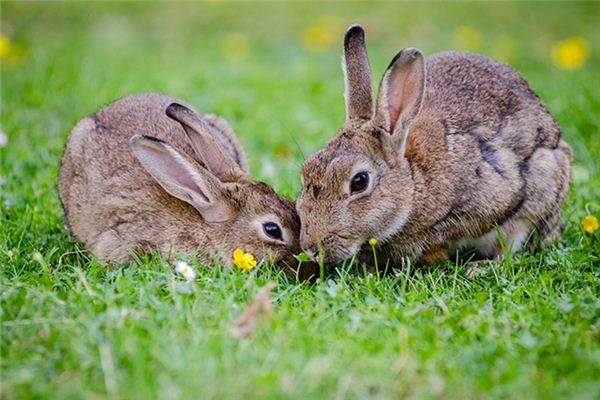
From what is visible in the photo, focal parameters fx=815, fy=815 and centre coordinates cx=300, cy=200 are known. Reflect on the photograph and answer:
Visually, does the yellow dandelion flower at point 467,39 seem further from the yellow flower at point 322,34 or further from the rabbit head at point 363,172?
the rabbit head at point 363,172

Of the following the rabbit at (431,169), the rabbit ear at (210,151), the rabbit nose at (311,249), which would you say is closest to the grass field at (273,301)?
the rabbit nose at (311,249)

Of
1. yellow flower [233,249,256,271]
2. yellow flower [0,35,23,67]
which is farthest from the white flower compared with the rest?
yellow flower [0,35,23,67]

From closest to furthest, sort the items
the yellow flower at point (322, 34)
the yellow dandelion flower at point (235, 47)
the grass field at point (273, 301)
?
1. the grass field at point (273, 301)
2. the yellow dandelion flower at point (235, 47)
3. the yellow flower at point (322, 34)

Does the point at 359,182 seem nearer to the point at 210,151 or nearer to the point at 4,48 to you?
the point at 210,151

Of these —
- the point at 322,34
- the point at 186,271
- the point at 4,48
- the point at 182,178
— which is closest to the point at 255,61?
the point at 322,34

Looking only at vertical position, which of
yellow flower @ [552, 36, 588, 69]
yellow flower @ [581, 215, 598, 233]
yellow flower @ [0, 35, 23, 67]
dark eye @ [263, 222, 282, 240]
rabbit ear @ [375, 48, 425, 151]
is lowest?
yellow flower @ [581, 215, 598, 233]

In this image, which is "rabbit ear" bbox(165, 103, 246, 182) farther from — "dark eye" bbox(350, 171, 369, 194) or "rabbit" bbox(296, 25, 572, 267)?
"dark eye" bbox(350, 171, 369, 194)
